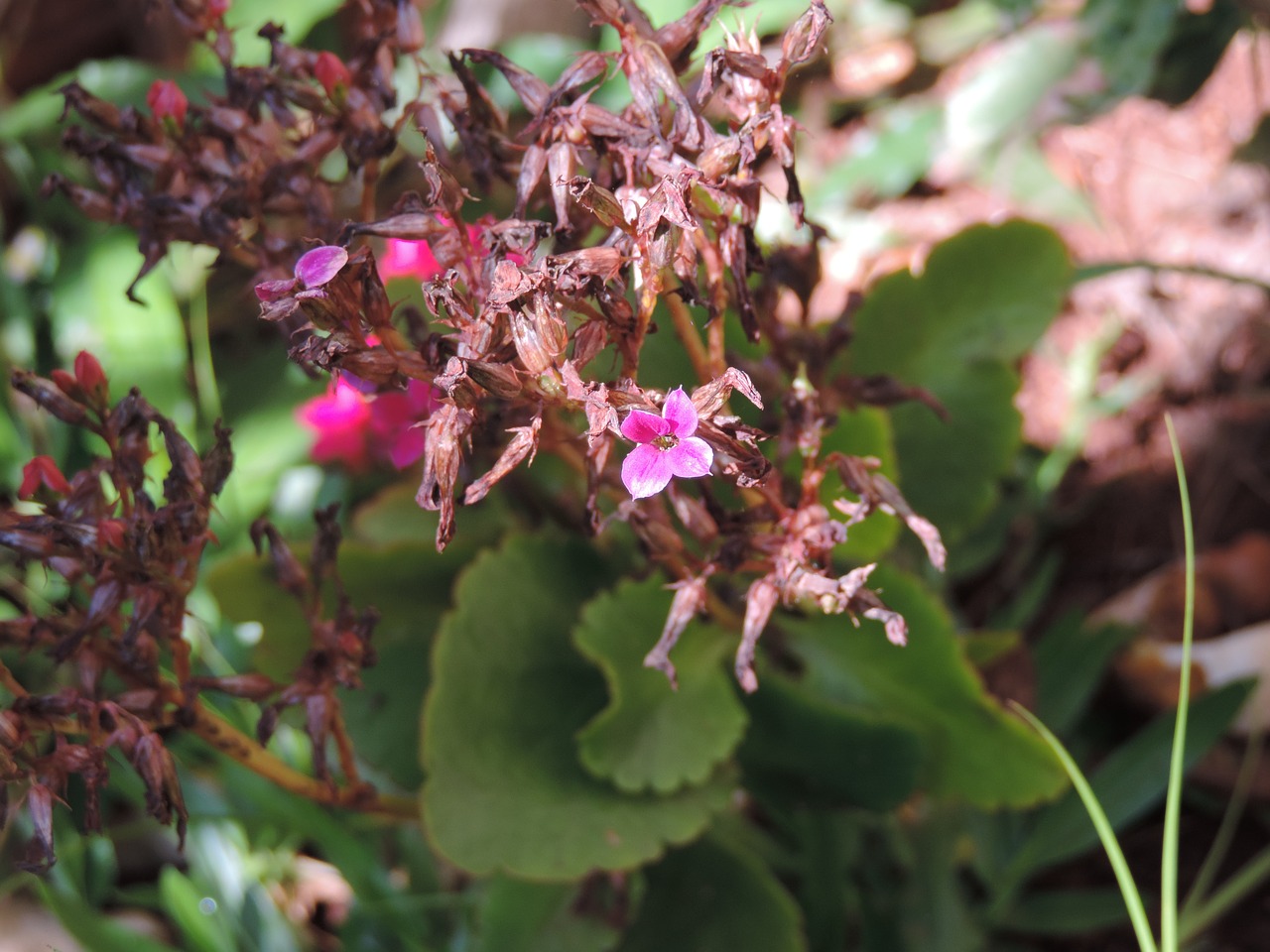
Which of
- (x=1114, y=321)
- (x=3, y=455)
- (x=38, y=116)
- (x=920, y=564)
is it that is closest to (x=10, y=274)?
(x=38, y=116)

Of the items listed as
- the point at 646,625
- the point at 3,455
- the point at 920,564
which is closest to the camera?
the point at 646,625

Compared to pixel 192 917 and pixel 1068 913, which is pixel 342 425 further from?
pixel 1068 913

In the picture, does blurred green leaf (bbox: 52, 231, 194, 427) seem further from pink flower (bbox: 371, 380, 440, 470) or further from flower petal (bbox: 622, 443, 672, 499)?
flower petal (bbox: 622, 443, 672, 499)

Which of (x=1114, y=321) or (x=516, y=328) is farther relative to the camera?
(x=1114, y=321)

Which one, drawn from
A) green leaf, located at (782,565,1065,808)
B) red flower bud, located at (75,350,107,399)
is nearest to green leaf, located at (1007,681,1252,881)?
green leaf, located at (782,565,1065,808)

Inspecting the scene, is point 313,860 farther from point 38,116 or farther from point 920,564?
point 38,116

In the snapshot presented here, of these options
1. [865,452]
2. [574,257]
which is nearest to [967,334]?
[865,452]

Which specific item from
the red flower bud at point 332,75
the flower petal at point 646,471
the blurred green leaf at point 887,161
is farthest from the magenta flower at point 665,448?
the blurred green leaf at point 887,161

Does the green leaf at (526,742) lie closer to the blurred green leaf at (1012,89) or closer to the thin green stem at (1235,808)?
the thin green stem at (1235,808)

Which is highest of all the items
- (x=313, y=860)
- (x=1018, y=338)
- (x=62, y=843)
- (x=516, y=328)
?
(x=516, y=328)
